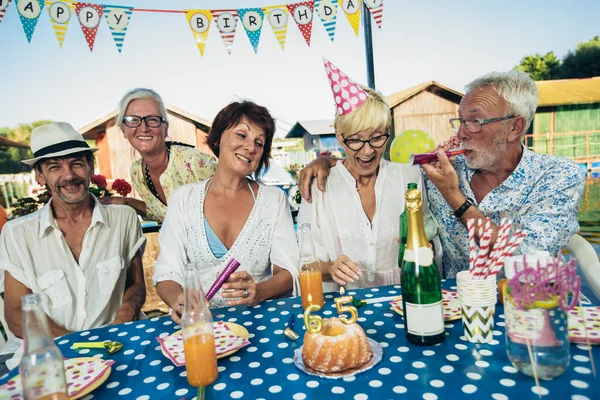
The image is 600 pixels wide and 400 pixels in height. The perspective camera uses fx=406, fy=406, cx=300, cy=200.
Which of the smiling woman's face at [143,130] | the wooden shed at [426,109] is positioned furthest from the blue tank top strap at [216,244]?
the wooden shed at [426,109]

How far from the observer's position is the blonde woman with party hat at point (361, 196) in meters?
2.25

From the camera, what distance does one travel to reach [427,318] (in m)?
1.21

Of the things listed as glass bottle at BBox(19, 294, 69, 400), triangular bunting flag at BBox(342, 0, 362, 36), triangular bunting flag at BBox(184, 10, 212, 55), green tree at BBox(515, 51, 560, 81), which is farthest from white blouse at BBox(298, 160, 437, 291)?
green tree at BBox(515, 51, 560, 81)

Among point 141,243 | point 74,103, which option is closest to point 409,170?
point 141,243

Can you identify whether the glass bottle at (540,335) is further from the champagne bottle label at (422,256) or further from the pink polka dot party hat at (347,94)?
the pink polka dot party hat at (347,94)

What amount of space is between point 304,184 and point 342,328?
131 centimetres

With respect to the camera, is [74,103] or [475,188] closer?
[475,188]

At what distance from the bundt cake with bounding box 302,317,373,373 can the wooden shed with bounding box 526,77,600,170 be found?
19.4 meters

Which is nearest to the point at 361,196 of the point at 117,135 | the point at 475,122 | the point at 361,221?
the point at 361,221

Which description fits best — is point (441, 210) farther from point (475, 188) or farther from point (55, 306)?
point (55, 306)

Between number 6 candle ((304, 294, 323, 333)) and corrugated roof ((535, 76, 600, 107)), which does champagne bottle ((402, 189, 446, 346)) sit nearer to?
number 6 candle ((304, 294, 323, 333))

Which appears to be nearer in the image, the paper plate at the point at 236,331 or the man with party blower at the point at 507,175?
the paper plate at the point at 236,331

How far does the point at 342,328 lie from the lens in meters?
1.19

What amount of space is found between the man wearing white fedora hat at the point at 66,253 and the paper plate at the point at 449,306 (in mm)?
1396
